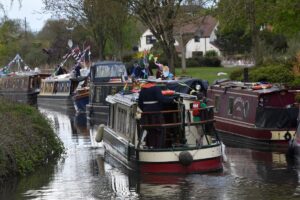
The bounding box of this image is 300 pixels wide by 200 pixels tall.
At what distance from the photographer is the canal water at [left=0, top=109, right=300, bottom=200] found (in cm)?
1716

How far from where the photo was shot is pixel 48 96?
171 ft

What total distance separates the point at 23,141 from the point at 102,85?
59.0ft

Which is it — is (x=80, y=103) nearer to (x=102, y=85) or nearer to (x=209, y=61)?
(x=102, y=85)

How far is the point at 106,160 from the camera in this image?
23188 mm

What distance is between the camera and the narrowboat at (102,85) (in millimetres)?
36781

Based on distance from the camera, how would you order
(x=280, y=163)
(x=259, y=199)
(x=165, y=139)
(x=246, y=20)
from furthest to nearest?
(x=246, y=20) < (x=280, y=163) < (x=165, y=139) < (x=259, y=199)

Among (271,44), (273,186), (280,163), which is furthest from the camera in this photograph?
(271,44)

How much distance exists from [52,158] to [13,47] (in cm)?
5741

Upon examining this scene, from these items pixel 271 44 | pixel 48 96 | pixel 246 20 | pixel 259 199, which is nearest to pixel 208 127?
pixel 259 199

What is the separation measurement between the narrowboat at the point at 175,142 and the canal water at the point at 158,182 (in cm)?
24

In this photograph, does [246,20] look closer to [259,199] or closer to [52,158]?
[52,158]

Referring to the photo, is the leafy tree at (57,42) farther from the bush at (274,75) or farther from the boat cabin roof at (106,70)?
the bush at (274,75)

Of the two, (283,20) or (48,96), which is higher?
(283,20)

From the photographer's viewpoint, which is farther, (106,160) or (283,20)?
(283,20)
